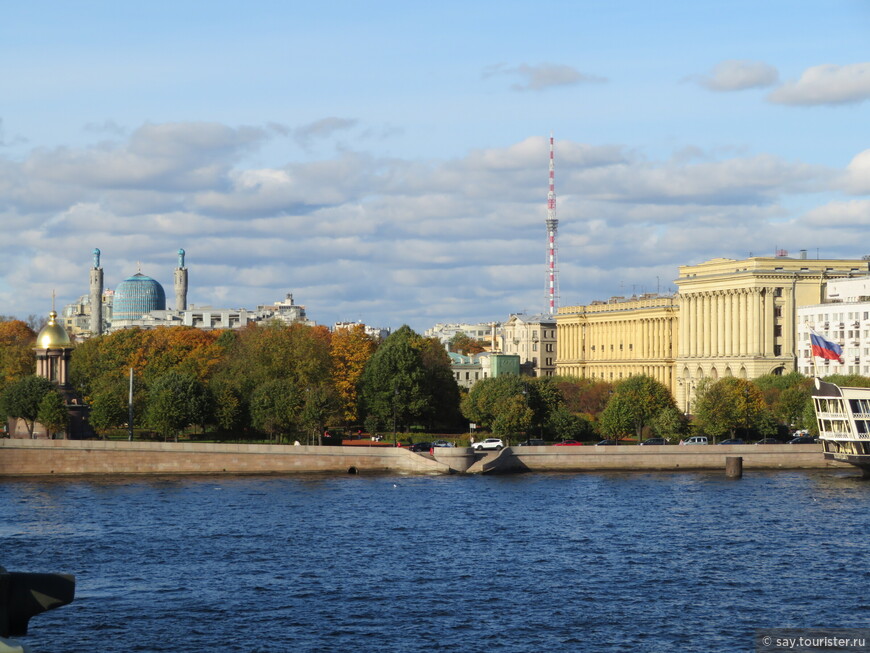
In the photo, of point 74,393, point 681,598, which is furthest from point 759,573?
point 74,393

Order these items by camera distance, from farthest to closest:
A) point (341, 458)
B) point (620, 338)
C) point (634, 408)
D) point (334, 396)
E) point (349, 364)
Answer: point (620, 338)
point (349, 364)
point (634, 408)
point (334, 396)
point (341, 458)

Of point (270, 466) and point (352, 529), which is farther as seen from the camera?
point (270, 466)

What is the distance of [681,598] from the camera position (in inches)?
1537

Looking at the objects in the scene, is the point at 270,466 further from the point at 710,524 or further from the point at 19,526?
the point at 710,524

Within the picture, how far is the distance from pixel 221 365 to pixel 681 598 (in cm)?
7342

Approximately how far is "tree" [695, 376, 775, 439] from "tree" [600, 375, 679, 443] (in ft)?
8.08

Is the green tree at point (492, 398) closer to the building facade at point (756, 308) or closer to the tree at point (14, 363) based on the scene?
the tree at point (14, 363)

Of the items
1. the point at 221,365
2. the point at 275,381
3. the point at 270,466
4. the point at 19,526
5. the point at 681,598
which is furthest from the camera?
the point at 221,365

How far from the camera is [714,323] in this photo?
5763 inches

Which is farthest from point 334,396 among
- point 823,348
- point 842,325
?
point 842,325

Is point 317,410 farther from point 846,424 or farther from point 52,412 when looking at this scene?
point 846,424

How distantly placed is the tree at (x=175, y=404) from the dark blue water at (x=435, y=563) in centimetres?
1263

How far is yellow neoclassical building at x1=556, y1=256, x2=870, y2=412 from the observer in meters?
137

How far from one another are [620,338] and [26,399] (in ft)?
331
